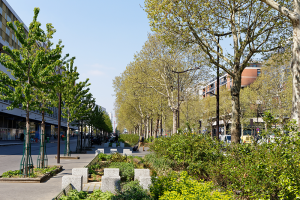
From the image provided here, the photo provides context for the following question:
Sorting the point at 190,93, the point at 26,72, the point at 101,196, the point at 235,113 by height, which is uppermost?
the point at 190,93

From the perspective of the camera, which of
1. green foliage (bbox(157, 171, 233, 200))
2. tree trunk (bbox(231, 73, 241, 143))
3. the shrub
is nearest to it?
green foliage (bbox(157, 171, 233, 200))

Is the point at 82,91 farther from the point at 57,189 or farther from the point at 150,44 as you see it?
the point at 57,189

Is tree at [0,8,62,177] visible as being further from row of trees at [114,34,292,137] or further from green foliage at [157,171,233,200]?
row of trees at [114,34,292,137]

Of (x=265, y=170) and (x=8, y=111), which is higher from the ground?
(x=8, y=111)

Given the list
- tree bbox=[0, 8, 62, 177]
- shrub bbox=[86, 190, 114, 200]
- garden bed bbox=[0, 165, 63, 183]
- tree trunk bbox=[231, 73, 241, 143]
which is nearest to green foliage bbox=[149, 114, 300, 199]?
shrub bbox=[86, 190, 114, 200]

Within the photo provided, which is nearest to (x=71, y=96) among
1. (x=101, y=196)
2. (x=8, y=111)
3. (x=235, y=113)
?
(x=235, y=113)

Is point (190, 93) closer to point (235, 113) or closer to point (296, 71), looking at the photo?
point (235, 113)

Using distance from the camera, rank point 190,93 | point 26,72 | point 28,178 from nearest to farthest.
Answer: point 28,178, point 26,72, point 190,93

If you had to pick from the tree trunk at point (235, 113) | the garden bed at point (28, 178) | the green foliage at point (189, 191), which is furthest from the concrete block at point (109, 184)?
the tree trunk at point (235, 113)

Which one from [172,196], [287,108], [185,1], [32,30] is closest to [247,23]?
[185,1]

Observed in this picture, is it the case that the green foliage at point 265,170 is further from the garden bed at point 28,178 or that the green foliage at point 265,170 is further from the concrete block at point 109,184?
the garden bed at point 28,178

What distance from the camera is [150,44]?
109 feet

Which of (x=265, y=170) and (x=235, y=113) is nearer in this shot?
(x=265, y=170)

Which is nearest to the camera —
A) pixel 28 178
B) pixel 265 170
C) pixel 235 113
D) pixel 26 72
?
pixel 265 170
